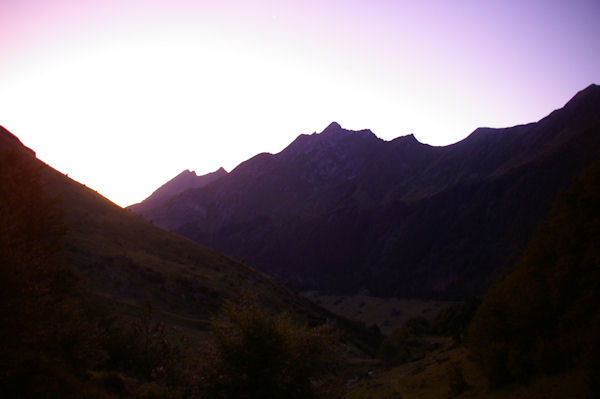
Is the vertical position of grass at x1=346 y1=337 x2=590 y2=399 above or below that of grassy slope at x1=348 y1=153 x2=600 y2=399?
below

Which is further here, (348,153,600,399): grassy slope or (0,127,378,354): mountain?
(0,127,378,354): mountain

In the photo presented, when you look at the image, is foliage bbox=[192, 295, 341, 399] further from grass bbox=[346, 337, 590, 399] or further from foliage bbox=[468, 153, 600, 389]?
foliage bbox=[468, 153, 600, 389]

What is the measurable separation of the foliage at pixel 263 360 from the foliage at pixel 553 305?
39.2 feet

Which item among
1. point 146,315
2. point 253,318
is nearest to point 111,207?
point 146,315

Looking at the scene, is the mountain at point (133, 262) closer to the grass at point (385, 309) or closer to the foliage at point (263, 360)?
the foliage at point (263, 360)

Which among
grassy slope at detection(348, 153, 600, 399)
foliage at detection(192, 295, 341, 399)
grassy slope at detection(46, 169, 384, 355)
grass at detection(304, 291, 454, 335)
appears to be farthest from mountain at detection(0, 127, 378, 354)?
grass at detection(304, 291, 454, 335)

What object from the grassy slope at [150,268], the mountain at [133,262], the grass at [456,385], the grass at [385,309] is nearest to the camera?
the grass at [456,385]

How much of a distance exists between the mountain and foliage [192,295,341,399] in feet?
59.9

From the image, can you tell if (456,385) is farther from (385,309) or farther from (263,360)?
(385,309)

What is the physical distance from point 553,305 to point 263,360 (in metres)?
18.9

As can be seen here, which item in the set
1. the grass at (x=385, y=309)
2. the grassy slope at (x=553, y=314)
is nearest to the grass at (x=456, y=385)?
the grassy slope at (x=553, y=314)

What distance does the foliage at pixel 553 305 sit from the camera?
23125 millimetres

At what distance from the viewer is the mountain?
3950 cm

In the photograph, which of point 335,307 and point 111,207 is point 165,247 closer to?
point 111,207
